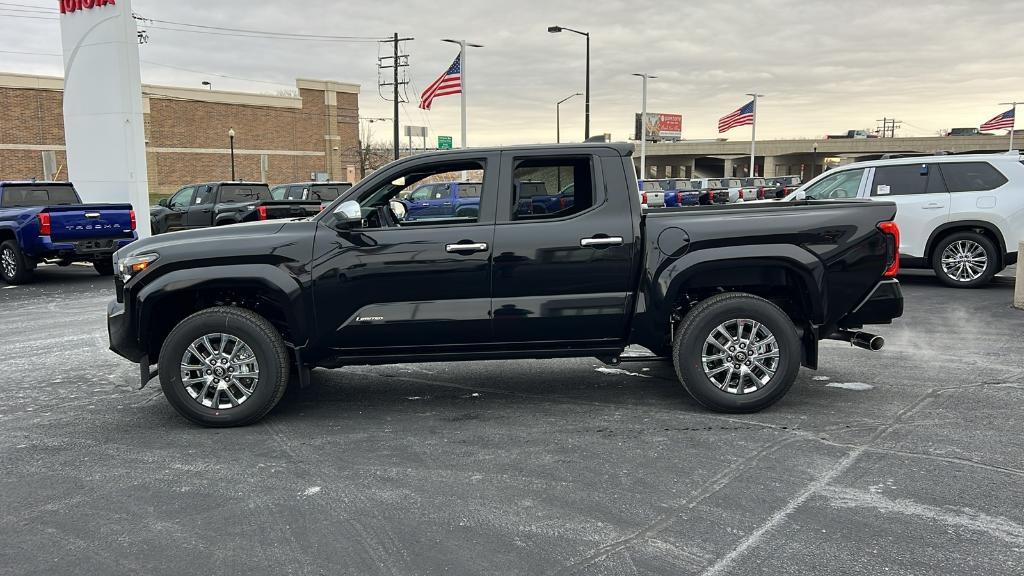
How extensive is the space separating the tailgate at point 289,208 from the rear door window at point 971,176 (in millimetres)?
11279

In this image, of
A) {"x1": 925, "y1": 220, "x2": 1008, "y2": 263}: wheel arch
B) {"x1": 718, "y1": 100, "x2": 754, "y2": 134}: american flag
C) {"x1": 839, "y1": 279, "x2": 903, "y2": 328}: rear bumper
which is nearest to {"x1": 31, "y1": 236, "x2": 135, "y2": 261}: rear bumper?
{"x1": 839, "y1": 279, "x2": 903, "y2": 328}: rear bumper

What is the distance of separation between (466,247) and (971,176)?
904 cm

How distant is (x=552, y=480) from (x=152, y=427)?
9.77 ft

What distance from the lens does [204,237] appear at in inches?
212

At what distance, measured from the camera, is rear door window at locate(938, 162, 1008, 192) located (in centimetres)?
1089

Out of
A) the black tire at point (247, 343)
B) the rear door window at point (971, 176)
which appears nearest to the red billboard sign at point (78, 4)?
the black tire at point (247, 343)

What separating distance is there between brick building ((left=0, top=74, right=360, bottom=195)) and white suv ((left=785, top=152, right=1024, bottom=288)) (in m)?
49.3

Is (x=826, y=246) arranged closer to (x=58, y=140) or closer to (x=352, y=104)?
(x=58, y=140)

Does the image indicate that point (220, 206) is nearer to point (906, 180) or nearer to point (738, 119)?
point (906, 180)

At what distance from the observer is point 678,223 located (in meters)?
5.40

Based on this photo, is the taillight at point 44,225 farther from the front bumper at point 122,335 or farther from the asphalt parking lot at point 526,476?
the front bumper at point 122,335

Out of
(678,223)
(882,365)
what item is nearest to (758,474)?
(678,223)

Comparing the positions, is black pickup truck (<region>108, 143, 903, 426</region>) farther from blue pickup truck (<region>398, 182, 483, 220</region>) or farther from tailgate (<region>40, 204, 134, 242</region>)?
tailgate (<region>40, 204, 134, 242</region>)

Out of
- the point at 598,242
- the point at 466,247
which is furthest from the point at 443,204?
the point at 598,242
